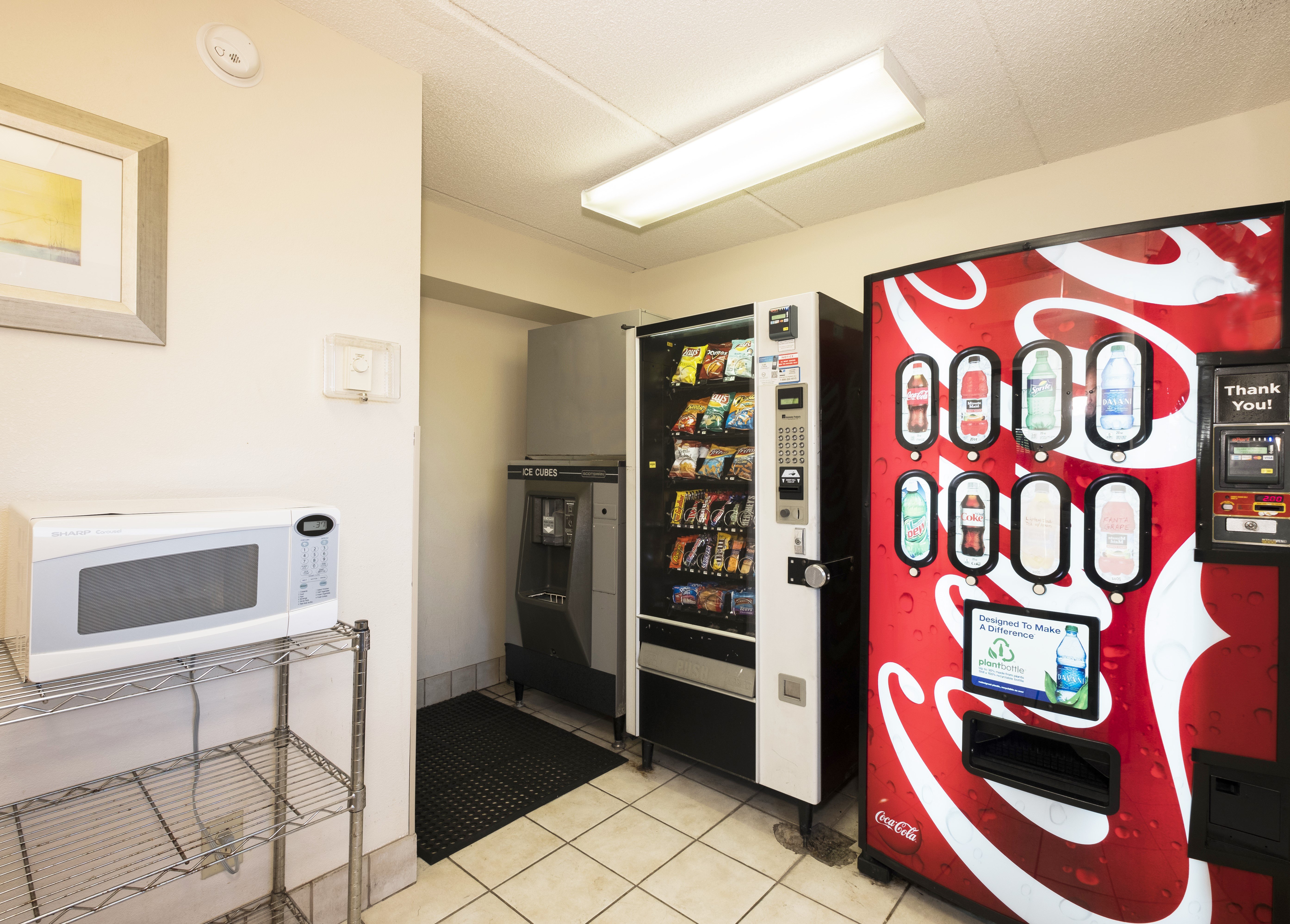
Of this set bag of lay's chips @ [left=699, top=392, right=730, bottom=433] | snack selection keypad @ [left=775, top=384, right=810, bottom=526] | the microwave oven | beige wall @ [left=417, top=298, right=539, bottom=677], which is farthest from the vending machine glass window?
the microwave oven

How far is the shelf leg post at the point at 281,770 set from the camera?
1688 mm

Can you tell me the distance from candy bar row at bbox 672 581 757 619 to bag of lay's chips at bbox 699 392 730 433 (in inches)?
26.9

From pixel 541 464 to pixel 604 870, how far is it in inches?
73.2

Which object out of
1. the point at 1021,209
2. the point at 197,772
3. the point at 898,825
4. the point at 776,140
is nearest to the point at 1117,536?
the point at 898,825

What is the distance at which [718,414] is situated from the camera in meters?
2.57

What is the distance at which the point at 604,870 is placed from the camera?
205cm

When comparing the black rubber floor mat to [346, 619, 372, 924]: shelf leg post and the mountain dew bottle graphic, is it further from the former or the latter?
the mountain dew bottle graphic

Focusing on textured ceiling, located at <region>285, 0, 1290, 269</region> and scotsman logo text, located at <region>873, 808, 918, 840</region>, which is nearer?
textured ceiling, located at <region>285, 0, 1290, 269</region>

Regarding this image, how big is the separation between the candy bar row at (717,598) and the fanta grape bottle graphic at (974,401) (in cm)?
98

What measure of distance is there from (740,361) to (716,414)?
26cm

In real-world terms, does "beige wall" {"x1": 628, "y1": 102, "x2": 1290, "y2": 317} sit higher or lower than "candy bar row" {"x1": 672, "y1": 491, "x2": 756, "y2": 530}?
higher

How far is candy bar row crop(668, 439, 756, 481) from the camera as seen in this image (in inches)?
99.0

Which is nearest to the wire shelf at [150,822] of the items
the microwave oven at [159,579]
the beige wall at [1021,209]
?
the microwave oven at [159,579]

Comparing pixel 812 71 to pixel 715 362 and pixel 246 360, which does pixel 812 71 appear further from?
pixel 246 360
